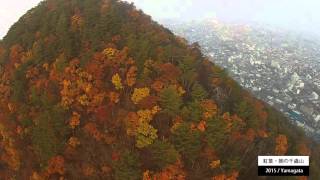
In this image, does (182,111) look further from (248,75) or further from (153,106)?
(248,75)

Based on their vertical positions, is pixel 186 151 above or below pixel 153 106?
below

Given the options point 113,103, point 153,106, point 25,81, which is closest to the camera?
point 153,106

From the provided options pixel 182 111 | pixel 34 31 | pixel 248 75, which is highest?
pixel 34 31

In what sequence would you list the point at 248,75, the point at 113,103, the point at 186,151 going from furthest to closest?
the point at 248,75, the point at 113,103, the point at 186,151

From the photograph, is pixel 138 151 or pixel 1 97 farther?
pixel 1 97

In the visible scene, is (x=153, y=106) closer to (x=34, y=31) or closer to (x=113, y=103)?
(x=113, y=103)

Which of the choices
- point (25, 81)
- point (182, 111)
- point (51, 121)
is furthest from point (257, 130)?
point (25, 81)

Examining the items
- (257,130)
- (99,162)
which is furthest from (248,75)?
(99,162)
